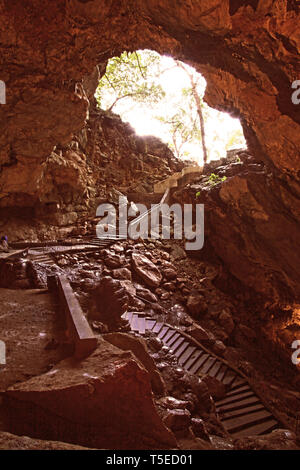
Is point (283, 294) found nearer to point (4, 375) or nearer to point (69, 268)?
point (69, 268)

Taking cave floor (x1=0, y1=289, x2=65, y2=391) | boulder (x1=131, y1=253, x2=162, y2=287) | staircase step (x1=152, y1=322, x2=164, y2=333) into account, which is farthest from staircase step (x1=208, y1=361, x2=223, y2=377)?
cave floor (x1=0, y1=289, x2=65, y2=391)

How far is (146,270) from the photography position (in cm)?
1105

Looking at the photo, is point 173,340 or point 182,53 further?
point 173,340

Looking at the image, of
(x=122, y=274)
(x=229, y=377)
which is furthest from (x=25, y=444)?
(x=122, y=274)

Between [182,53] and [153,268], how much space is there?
7911mm

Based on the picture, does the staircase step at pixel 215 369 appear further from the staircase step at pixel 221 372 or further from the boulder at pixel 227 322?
the boulder at pixel 227 322

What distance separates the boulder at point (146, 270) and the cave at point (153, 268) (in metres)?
0.07

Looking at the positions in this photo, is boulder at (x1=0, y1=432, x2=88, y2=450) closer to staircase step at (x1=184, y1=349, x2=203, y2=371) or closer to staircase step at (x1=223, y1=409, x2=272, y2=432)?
Answer: staircase step at (x1=223, y1=409, x2=272, y2=432)

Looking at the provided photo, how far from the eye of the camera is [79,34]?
7902mm

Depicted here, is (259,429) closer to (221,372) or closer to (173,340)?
(221,372)

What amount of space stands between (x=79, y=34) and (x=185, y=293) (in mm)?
10014

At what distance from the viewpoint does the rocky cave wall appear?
19.7 feet

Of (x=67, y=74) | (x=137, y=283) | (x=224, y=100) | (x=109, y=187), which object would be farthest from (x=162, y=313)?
(x=109, y=187)
